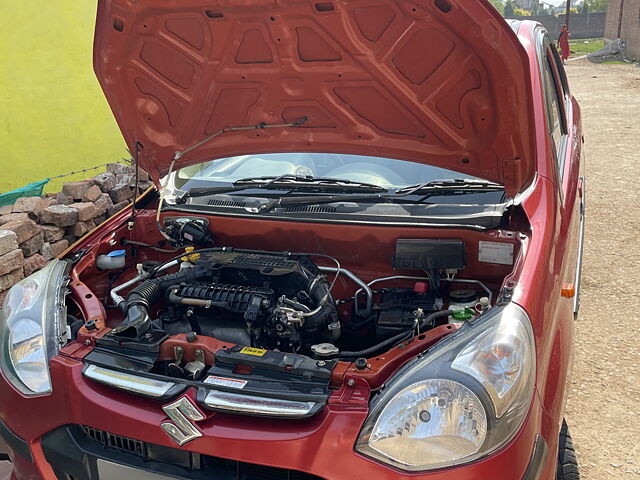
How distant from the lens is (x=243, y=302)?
230cm

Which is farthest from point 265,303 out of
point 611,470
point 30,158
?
point 30,158

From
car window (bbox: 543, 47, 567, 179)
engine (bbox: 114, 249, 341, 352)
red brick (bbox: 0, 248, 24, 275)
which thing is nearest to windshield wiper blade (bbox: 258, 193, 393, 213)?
engine (bbox: 114, 249, 341, 352)

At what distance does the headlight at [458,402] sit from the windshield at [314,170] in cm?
109

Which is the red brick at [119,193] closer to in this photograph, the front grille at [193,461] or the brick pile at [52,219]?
the brick pile at [52,219]

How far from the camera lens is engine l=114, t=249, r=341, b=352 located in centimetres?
224

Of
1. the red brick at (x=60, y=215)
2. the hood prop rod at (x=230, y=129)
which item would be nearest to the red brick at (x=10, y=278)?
the red brick at (x=60, y=215)

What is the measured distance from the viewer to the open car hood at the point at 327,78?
215 cm

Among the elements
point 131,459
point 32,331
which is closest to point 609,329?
point 131,459

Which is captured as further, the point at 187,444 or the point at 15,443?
the point at 15,443

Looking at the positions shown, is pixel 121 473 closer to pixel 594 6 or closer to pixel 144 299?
pixel 144 299

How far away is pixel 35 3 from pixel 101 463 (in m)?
5.52

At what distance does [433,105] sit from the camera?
2.37 meters

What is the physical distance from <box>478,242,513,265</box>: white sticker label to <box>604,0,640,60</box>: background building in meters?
23.5

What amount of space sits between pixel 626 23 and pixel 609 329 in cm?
2487
